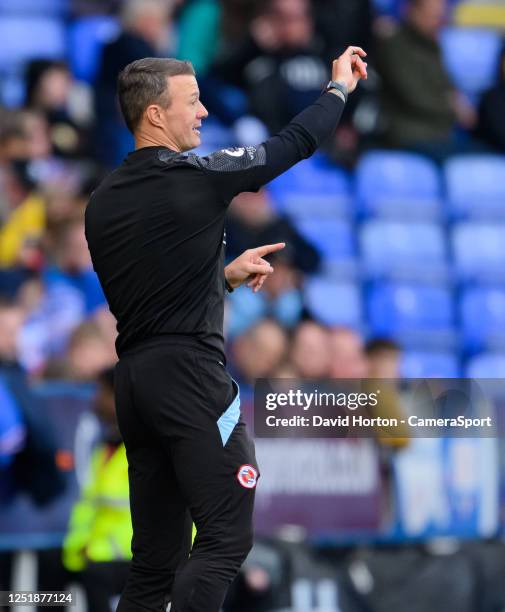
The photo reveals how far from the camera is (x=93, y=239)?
11.9ft

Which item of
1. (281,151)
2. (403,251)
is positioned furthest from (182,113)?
(403,251)

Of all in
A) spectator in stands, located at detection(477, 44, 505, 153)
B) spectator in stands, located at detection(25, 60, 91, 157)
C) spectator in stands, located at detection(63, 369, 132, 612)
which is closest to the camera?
spectator in stands, located at detection(63, 369, 132, 612)

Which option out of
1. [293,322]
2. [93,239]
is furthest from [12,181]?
[93,239]

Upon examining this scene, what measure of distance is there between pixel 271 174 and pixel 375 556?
317 cm

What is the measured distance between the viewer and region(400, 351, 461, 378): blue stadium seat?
24.9 ft

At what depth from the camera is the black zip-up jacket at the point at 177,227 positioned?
3.49m

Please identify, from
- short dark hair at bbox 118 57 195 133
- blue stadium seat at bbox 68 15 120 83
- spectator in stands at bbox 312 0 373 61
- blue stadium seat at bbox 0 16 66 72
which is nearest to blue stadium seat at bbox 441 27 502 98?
spectator in stands at bbox 312 0 373 61

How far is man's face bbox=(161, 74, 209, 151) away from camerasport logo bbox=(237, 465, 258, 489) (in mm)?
920

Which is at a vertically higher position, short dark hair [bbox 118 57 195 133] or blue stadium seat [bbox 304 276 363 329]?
short dark hair [bbox 118 57 195 133]

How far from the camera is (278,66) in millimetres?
8273

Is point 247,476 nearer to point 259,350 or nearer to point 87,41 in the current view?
point 259,350

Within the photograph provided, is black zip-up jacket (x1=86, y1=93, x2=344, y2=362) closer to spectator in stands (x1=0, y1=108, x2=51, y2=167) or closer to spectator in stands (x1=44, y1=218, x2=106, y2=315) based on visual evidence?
spectator in stands (x1=44, y1=218, x2=106, y2=315)

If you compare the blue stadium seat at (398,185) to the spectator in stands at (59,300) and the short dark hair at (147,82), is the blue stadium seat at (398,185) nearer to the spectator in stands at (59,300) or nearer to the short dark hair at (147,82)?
the spectator in stands at (59,300)

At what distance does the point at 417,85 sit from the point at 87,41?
2193 mm
